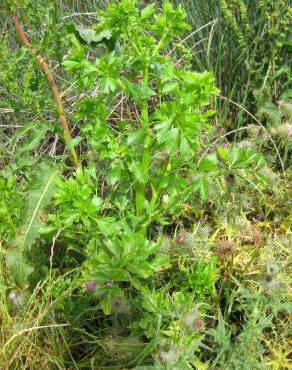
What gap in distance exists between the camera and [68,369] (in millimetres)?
1838

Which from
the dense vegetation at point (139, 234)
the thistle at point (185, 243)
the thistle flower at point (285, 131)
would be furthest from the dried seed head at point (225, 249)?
the thistle flower at point (285, 131)

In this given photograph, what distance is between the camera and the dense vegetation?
167 centimetres

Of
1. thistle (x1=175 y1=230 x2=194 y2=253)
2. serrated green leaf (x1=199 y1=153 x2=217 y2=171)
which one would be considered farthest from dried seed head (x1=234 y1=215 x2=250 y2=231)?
serrated green leaf (x1=199 y1=153 x2=217 y2=171)

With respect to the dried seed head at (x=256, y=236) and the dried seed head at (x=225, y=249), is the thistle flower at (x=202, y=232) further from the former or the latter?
the dried seed head at (x=256, y=236)

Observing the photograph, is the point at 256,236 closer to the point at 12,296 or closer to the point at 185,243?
the point at 185,243

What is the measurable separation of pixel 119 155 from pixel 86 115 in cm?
18

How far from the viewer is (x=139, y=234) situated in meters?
1.72

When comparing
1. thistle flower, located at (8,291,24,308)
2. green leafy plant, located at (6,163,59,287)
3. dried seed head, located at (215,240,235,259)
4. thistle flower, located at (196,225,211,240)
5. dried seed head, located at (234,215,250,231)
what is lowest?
dried seed head, located at (234,215,250,231)

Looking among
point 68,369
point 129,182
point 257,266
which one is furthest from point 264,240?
point 68,369

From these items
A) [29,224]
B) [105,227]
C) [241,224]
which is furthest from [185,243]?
[29,224]

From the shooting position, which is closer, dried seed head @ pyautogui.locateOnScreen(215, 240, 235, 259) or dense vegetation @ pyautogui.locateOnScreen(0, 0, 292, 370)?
dense vegetation @ pyautogui.locateOnScreen(0, 0, 292, 370)

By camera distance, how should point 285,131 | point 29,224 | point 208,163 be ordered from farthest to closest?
point 285,131
point 29,224
point 208,163

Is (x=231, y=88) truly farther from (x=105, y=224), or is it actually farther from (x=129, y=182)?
(x=105, y=224)

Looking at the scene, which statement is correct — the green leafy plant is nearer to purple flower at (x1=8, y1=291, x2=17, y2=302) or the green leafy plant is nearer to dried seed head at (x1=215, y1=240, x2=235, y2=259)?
purple flower at (x1=8, y1=291, x2=17, y2=302)
